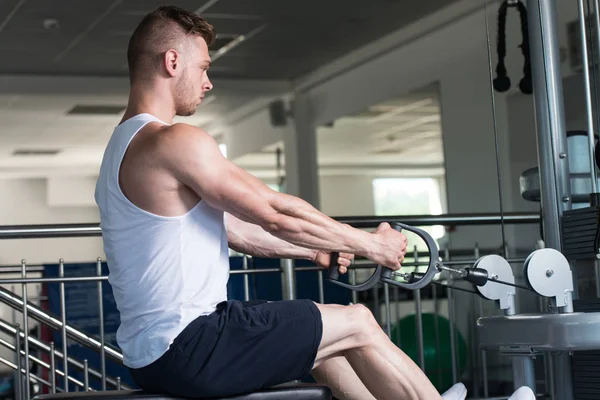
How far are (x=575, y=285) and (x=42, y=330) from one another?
354 centimetres

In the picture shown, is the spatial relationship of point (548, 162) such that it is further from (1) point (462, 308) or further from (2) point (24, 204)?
(2) point (24, 204)

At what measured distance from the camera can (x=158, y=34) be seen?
2.37 meters

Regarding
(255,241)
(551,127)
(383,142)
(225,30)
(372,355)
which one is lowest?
(372,355)

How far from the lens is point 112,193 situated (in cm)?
225

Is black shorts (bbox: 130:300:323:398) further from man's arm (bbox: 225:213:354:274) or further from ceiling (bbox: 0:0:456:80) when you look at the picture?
ceiling (bbox: 0:0:456:80)

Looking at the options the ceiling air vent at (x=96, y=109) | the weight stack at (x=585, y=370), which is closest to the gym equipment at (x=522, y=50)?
the weight stack at (x=585, y=370)

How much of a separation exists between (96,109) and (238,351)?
10250 millimetres

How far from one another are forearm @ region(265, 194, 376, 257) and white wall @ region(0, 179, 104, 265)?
621 inches

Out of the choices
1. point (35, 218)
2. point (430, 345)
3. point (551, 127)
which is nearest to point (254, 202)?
point (551, 127)

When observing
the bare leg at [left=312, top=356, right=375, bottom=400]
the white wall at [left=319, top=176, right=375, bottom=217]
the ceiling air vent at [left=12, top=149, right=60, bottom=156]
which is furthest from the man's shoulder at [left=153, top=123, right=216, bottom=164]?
the ceiling air vent at [left=12, top=149, right=60, bottom=156]

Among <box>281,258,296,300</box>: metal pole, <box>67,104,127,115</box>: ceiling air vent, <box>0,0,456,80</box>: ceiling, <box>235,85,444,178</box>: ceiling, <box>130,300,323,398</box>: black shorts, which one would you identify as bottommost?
<box>130,300,323,398</box>: black shorts

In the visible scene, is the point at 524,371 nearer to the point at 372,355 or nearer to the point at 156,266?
the point at 372,355

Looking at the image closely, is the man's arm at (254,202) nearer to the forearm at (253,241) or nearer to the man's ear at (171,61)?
the man's ear at (171,61)

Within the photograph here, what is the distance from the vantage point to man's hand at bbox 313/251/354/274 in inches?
96.0
